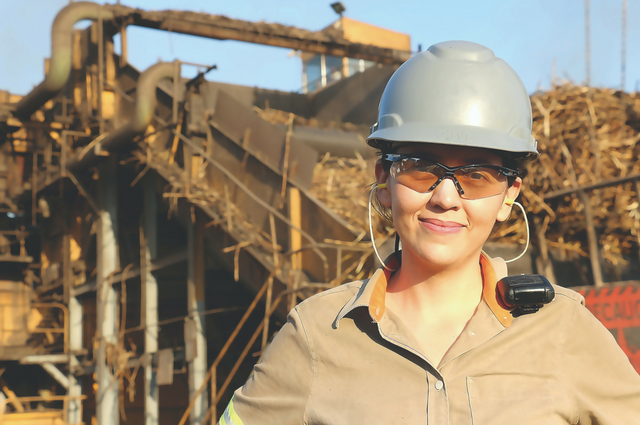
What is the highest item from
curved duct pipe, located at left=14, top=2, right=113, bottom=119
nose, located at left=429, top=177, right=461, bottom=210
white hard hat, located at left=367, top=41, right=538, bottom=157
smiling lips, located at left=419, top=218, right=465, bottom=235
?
curved duct pipe, located at left=14, top=2, right=113, bottom=119

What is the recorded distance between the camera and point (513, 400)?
1702 millimetres

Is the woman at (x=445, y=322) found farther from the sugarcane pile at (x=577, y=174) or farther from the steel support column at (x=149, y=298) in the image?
the steel support column at (x=149, y=298)

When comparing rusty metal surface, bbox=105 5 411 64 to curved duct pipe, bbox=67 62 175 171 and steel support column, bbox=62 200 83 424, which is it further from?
steel support column, bbox=62 200 83 424

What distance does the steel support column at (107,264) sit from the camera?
970 cm

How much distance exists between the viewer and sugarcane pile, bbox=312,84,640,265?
18.5 feet

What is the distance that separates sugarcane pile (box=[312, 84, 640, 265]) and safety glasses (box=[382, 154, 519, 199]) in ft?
11.6

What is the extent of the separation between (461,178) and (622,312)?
3325 mm

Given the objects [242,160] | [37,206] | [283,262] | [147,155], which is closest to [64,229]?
[37,206]

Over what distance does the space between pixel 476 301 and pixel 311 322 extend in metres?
0.44

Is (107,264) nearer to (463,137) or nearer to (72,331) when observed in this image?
(72,331)

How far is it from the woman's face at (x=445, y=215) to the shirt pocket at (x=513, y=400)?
0.32 metres

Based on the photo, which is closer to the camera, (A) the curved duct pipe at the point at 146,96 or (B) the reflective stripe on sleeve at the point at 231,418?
(B) the reflective stripe on sleeve at the point at 231,418

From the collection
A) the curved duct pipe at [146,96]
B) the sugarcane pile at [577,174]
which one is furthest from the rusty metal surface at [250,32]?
the sugarcane pile at [577,174]

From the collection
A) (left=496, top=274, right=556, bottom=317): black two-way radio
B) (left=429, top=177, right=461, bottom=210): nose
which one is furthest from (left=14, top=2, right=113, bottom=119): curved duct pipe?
(left=496, top=274, right=556, bottom=317): black two-way radio
